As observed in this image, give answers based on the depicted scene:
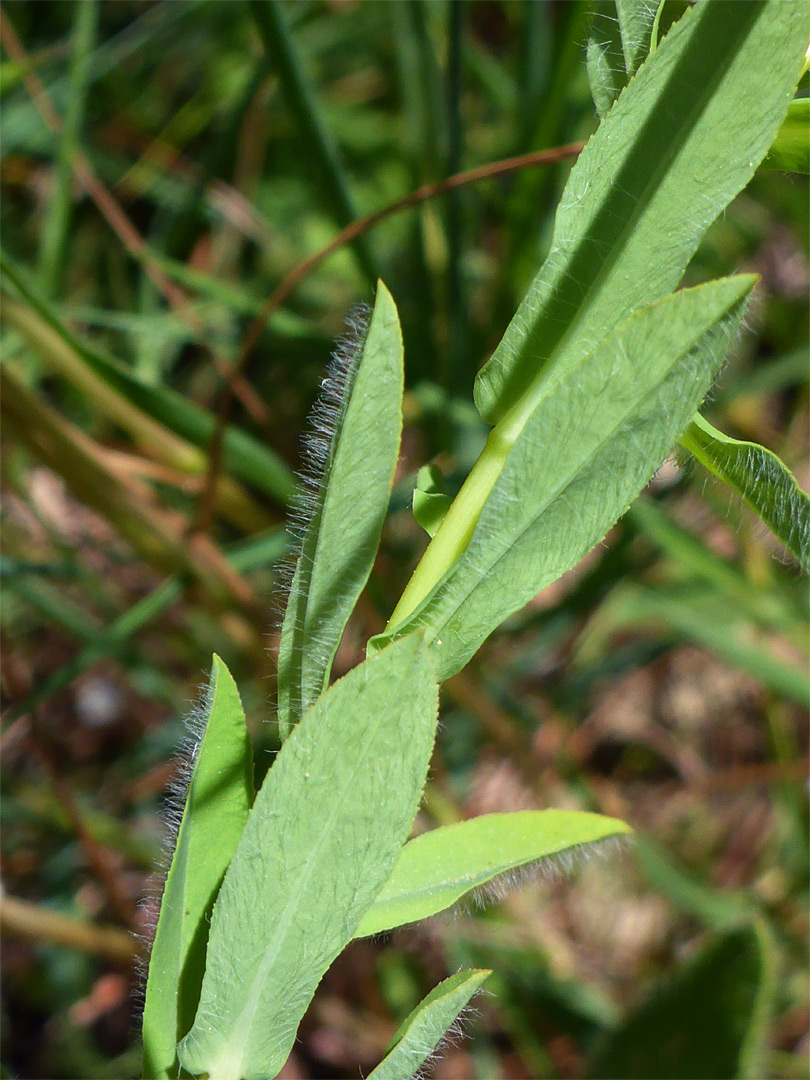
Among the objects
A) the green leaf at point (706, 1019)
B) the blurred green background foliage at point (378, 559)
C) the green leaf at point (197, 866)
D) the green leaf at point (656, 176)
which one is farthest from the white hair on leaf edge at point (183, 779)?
the green leaf at point (706, 1019)

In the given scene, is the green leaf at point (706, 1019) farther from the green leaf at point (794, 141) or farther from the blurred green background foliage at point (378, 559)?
the green leaf at point (794, 141)

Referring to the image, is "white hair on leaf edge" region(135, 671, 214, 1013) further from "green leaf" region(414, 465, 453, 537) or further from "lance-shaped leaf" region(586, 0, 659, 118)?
"lance-shaped leaf" region(586, 0, 659, 118)

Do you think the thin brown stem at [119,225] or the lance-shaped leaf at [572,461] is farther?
→ the thin brown stem at [119,225]

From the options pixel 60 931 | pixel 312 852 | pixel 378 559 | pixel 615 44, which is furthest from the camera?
pixel 378 559

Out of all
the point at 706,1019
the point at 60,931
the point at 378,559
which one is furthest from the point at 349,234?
the point at 706,1019

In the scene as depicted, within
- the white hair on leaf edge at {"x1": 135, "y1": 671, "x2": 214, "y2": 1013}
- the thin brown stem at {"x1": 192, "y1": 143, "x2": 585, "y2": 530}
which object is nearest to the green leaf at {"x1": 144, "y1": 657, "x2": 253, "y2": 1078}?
the white hair on leaf edge at {"x1": 135, "y1": 671, "x2": 214, "y2": 1013}

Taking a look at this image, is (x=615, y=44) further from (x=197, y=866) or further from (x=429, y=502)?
(x=197, y=866)

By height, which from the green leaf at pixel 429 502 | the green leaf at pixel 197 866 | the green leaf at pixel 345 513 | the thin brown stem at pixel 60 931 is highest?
the green leaf at pixel 345 513
